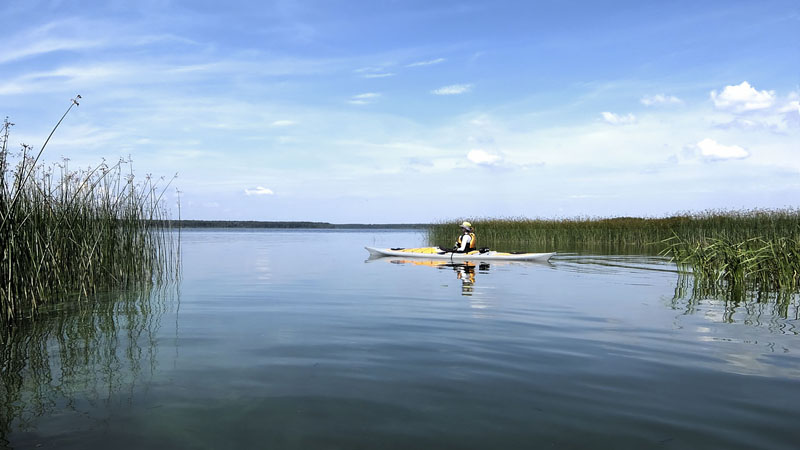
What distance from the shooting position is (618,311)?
777 centimetres

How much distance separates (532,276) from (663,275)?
9.82 ft

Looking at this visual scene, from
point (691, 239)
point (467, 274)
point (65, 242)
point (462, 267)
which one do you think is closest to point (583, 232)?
point (691, 239)

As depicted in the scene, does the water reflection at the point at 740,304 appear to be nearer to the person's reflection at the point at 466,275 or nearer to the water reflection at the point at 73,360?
the person's reflection at the point at 466,275

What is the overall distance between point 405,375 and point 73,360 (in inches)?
115


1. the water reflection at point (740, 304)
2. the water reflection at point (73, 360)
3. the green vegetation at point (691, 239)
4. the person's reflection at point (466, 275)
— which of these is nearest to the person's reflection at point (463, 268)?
the person's reflection at point (466, 275)

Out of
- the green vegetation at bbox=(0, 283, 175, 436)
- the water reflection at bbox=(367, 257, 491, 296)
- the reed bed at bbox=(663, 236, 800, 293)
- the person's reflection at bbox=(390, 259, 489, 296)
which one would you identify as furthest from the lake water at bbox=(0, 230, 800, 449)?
the water reflection at bbox=(367, 257, 491, 296)

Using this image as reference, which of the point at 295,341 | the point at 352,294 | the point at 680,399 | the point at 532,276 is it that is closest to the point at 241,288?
the point at 352,294

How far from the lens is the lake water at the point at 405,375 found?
325 centimetres

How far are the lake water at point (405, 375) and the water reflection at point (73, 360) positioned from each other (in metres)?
0.02

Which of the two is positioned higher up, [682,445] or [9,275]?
[9,275]

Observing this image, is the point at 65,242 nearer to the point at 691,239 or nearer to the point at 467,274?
the point at 467,274

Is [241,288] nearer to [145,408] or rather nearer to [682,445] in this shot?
[145,408]

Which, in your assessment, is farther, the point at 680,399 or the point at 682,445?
the point at 680,399

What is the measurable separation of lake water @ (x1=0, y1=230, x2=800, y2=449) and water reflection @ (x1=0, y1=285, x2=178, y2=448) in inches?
0.9
